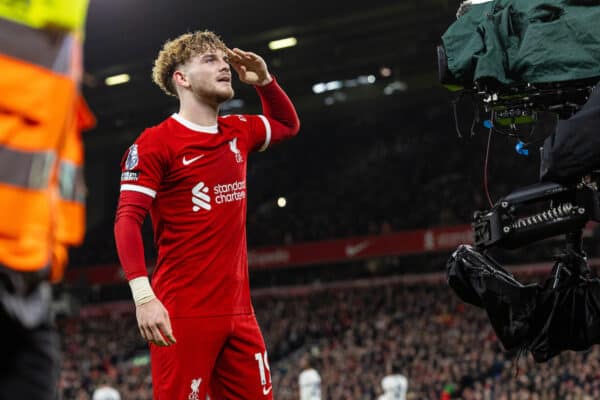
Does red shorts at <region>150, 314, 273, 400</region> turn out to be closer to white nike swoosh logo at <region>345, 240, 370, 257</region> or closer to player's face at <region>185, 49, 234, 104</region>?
player's face at <region>185, 49, 234, 104</region>

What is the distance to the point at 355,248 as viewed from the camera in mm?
22516

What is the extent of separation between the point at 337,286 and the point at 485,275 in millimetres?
19316

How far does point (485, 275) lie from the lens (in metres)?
3.77

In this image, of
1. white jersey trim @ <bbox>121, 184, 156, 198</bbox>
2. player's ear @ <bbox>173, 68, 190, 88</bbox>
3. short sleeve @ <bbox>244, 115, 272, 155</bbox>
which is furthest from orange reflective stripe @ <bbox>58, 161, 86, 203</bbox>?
short sleeve @ <bbox>244, 115, 272, 155</bbox>

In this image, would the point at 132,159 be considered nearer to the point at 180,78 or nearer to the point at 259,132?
the point at 180,78

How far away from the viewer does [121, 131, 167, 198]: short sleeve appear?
11.7 ft

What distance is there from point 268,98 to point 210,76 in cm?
49

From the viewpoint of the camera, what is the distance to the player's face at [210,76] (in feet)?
12.6

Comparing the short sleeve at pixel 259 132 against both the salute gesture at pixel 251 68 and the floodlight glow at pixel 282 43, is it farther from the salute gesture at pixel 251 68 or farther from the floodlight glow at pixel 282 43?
the floodlight glow at pixel 282 43

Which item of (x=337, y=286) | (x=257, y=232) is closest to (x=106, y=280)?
(x=257, y=232)

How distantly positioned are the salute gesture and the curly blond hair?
0.18 metres

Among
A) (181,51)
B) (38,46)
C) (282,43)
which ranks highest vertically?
(282,43)

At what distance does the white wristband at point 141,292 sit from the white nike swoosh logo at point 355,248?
1916 centimetres

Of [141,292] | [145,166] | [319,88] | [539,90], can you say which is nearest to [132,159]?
[145,166]
